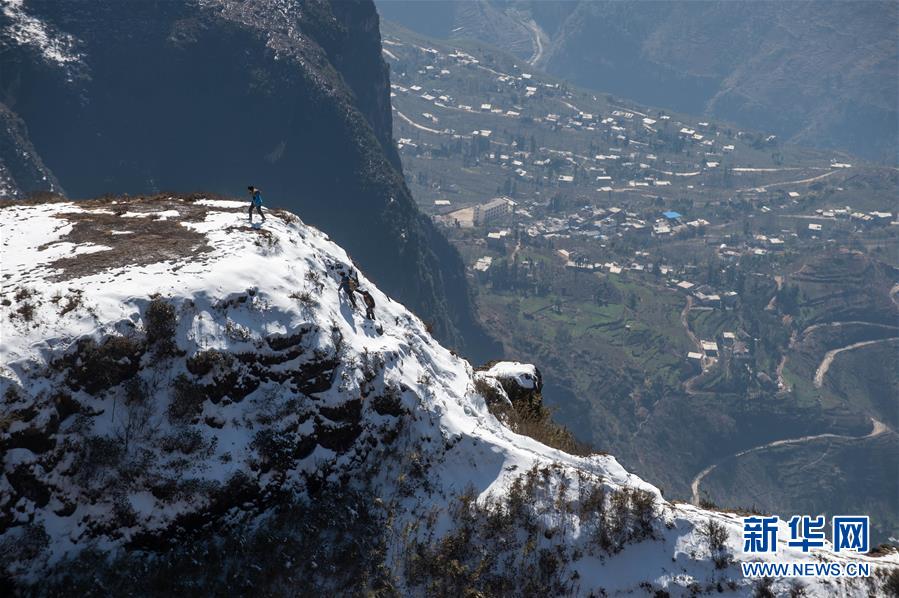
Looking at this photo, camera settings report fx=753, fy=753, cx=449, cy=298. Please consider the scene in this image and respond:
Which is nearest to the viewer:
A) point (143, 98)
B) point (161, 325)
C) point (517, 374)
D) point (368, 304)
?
point (161, 325)

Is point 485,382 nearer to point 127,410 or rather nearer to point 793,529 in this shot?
point 793,529

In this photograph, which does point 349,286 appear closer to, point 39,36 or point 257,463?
point 257,463

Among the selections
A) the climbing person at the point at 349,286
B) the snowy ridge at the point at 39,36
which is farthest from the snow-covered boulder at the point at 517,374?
the snowy ridge at the point at 39,36

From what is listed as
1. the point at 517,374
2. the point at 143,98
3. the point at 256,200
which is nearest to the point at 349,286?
the point at 256,200

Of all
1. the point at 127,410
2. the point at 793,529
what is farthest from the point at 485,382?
the point at 127,410

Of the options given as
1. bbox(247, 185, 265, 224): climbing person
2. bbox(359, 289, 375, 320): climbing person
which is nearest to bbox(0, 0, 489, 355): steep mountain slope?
bbox(247, 185, 265, 224): climbing person
